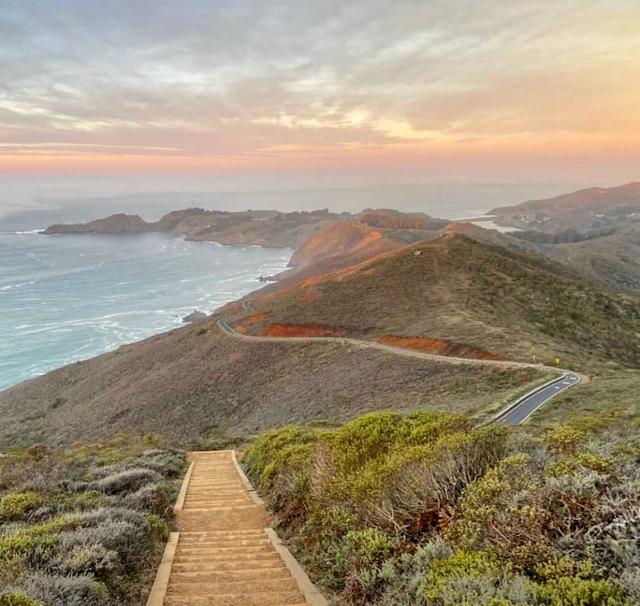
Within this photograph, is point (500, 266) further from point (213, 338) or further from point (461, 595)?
point (461, 595)

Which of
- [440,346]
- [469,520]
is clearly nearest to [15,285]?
[440,346]

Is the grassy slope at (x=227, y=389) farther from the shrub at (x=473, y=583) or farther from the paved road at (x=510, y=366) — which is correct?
the shrub at (x=473, y=583)

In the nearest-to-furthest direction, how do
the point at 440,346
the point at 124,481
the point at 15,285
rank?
the point at 124,481 < the point at 440,346 < the point at 15,285

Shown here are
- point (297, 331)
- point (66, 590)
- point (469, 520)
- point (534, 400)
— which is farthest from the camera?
point (297, 331)

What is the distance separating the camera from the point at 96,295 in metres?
110

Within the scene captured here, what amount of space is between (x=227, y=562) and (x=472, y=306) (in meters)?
40.1

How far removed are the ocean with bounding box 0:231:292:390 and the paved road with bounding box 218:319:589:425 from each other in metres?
36.5

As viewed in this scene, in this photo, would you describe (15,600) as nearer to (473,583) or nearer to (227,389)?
(473,583)

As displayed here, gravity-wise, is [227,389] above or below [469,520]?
below

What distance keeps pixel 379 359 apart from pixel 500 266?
84.5ft

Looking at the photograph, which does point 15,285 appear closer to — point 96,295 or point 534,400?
point 96,295

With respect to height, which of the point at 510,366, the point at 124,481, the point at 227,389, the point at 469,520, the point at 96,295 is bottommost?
the point at 96,295

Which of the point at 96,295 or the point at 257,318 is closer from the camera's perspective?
the point at 257,318

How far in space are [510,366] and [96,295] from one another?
101055 millimetres
